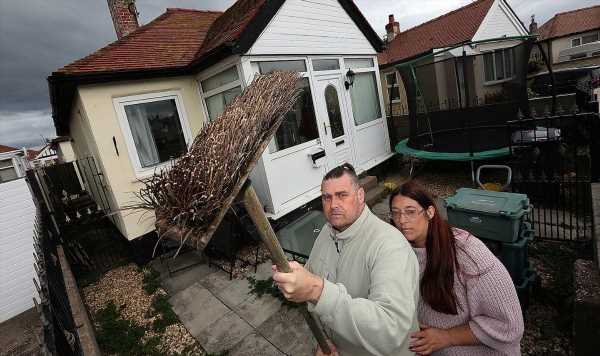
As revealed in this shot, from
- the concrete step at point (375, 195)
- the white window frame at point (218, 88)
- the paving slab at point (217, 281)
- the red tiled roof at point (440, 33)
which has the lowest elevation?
the paving slab at point (217, 281)

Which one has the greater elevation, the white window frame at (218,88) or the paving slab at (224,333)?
the white window frame at (218,88)

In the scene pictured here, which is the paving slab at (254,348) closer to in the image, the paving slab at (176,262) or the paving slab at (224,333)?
the paving slab at (224,333)

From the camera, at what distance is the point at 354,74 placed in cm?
806

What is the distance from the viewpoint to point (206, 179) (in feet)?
3.88

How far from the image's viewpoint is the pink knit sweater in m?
1.59

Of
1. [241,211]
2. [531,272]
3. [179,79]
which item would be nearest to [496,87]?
[531,272]

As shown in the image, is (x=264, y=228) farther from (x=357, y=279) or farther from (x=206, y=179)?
(x=357, y=279)

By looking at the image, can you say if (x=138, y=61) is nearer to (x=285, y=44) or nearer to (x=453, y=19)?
(x=285, y=44)

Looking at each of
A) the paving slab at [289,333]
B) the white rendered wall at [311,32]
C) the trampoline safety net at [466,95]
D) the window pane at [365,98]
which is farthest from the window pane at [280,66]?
the paving slab at [289,333]

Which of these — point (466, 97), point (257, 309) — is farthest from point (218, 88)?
point (466, 97)

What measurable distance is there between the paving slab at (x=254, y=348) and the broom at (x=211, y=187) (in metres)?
2.25

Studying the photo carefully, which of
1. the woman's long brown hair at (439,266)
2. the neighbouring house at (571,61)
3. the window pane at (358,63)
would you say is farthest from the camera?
the neighbouring house at (571,61)

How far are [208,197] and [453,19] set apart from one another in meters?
21.1

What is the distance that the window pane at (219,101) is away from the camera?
6.06m
